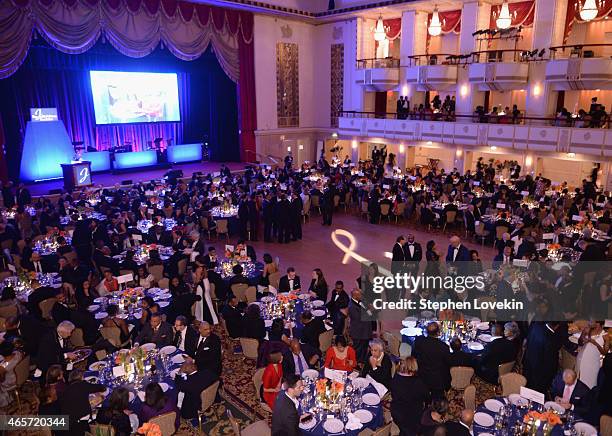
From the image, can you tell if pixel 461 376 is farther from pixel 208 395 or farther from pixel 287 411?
pixel 208 395

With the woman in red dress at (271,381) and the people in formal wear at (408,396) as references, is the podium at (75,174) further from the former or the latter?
the people in formal wear at (408,396)

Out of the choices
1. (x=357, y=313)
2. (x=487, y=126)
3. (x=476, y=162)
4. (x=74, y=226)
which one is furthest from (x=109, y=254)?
(x=476, y=162)

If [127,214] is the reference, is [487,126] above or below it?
above

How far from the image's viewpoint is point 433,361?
6.51m

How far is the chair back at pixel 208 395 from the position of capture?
6016 millimetres

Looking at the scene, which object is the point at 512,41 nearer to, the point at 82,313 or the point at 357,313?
the point at 357,313

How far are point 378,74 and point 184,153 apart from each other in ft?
36.2

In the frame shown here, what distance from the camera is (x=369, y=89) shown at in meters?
27.3

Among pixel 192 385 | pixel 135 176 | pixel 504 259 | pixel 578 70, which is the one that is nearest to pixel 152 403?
pixel 192 385

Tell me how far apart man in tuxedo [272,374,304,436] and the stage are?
639 inches

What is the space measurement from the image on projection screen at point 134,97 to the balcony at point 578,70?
17764 millimetres

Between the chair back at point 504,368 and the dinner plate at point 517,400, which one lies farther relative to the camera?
the chair back at point 504,368

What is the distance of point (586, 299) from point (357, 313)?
16.1 feet

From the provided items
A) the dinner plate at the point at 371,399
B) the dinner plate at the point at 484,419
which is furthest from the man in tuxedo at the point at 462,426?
the dinner plate at the point at 371,399
